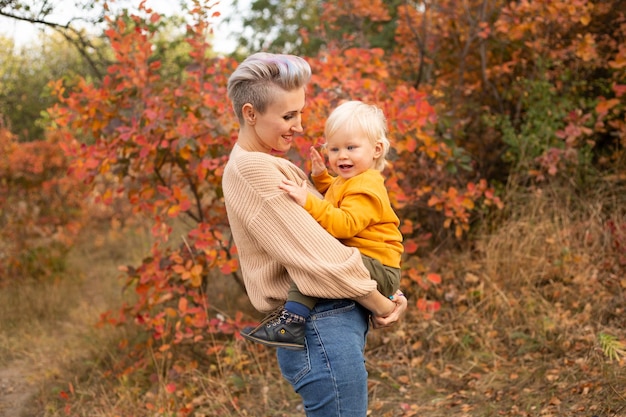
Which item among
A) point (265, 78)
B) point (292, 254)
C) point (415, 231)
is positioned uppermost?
point (265, 78)

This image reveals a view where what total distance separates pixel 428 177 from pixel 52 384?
326 cm

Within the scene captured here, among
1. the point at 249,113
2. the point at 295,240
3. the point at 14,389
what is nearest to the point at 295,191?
the point at 295,240

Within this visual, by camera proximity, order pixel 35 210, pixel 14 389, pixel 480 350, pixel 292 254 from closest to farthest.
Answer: pixel 292 254, pixel 480 350, pixel 14 389, pixel 35 210

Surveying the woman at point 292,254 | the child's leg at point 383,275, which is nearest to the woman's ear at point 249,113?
the woman at point 292,254

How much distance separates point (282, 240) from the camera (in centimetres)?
198

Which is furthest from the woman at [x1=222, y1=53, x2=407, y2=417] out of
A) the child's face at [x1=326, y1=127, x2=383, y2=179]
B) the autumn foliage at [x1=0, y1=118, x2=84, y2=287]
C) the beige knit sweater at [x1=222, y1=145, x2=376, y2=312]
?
the autumn foliage at [x1=0, y1=118, x2=84, y2=287]

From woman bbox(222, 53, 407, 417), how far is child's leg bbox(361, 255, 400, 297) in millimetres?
48

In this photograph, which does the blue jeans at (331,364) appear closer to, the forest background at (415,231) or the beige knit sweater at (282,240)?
the beige knit sweater at (282,240)

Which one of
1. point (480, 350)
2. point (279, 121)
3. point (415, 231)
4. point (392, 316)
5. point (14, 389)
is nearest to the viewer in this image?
point (279, 121)

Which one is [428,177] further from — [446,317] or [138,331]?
[138,331]

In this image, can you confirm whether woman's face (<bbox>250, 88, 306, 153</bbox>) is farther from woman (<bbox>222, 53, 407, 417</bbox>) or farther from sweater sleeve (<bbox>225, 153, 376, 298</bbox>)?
sweater sleeve (<bbox>225, 153, 376, 298</bbox>)

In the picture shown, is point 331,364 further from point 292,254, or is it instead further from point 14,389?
point 14,389

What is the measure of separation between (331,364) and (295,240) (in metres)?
0.38

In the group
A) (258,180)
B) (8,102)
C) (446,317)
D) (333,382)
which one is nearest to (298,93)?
(258,180)
